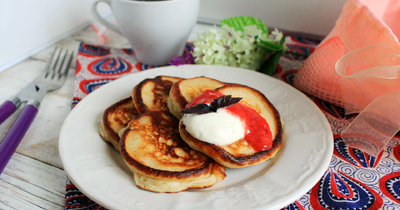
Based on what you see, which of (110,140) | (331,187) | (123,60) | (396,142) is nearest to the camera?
(331,187)

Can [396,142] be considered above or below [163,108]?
below

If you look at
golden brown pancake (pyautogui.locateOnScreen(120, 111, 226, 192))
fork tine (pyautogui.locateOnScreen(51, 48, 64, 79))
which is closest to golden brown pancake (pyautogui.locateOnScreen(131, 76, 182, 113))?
golden brown pancake (pyautogui.locateOnScreen(120, 111, 226, 192))

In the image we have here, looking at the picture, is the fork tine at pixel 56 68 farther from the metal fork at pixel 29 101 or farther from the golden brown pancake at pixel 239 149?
the golden brown pancake at pixel 239 149

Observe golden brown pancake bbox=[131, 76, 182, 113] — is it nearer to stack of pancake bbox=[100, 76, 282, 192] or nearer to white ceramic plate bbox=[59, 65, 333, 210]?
stack of pancake bbox=[100, 76, 282, 192]

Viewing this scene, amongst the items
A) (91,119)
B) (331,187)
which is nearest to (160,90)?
(91,119)

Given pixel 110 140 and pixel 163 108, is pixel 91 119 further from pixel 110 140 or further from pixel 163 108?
pixel 163 108

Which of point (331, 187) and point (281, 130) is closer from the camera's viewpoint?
point (331, 187)
